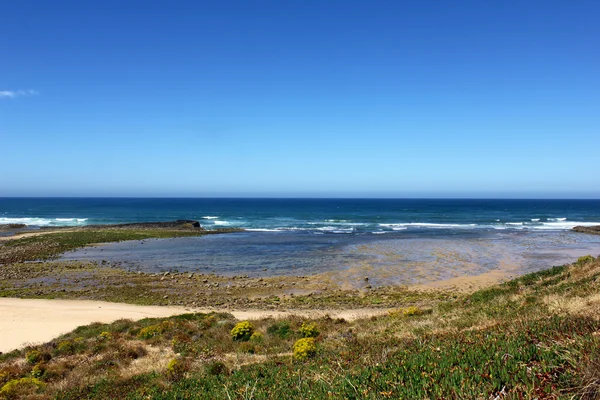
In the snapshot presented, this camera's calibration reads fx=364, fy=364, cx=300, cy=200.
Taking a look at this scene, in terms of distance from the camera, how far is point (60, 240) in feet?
153

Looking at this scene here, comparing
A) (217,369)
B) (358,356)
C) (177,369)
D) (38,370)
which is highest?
(358,356)

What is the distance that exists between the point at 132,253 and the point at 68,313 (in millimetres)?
21612

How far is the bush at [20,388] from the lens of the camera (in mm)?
8781

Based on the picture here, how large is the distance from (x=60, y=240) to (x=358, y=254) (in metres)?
37.8

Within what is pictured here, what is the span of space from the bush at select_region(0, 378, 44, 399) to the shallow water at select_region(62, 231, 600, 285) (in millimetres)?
20495

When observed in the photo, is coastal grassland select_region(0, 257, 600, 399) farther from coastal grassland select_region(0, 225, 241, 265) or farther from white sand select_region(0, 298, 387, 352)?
coastal grassland select_region(0, 225, 241, 265)

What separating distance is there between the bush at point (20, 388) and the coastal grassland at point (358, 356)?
0.09 ft

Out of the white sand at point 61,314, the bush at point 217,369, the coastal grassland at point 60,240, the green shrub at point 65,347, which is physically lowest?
the white sand at point 61,314

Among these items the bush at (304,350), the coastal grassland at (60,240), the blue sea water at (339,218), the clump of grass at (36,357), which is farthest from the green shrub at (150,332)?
the blue sea water at (339,218)

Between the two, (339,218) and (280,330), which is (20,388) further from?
(339,218)

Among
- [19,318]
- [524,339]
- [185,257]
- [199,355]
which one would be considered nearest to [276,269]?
[185,257]

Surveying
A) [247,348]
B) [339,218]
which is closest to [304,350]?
[247,348]

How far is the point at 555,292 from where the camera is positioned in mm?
12555

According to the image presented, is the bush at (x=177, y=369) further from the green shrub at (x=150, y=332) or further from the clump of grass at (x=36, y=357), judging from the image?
the clump of grass at (x=36, y=357)
